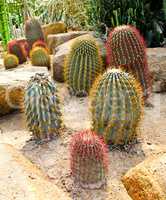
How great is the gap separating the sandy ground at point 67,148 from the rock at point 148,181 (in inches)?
4.6

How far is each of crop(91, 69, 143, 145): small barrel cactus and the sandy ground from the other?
18 centimetres

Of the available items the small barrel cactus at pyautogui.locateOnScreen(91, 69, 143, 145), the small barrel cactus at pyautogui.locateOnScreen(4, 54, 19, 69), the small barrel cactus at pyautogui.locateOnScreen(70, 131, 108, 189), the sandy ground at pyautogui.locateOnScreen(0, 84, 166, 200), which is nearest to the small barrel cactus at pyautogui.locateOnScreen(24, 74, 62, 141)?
the sandy ground at pyautogui.locateOnScreen(0, 84, 166, 200)

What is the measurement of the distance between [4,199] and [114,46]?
2.66m

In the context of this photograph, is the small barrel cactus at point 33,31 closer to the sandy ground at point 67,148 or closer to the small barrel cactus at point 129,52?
the sandy ground at point 67,148

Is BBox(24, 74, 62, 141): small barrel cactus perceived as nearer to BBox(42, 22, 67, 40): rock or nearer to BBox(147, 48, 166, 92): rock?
BBox(147, 48, 166, 92): rock

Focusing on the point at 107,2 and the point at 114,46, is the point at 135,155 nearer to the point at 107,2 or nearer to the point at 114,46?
the point at 114,46

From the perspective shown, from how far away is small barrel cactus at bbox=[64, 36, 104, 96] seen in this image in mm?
5270

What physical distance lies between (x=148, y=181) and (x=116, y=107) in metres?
0.89

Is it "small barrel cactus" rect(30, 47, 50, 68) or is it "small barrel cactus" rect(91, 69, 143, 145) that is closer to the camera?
"small barrel cactus" rect(91, 69, 143, 145)

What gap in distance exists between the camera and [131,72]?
17.0 ft

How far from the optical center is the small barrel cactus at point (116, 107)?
388cm

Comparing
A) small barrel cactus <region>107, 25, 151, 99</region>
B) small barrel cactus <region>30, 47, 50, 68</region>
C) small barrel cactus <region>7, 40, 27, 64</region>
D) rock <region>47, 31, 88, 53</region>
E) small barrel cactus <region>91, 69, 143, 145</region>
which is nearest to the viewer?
small barrel cactus <region>91, 69, 143, 145</region>

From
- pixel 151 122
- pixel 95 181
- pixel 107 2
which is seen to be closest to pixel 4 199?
pixel 95 181

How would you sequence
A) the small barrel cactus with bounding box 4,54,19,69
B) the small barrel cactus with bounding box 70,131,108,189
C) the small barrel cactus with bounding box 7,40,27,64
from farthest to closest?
the small barrel cactus with bounding box 7,40,27,64 → the small barrel cactus with bounding box 4,54,19,69 → the small barrel cactus with bounding box 70,131,108,189
